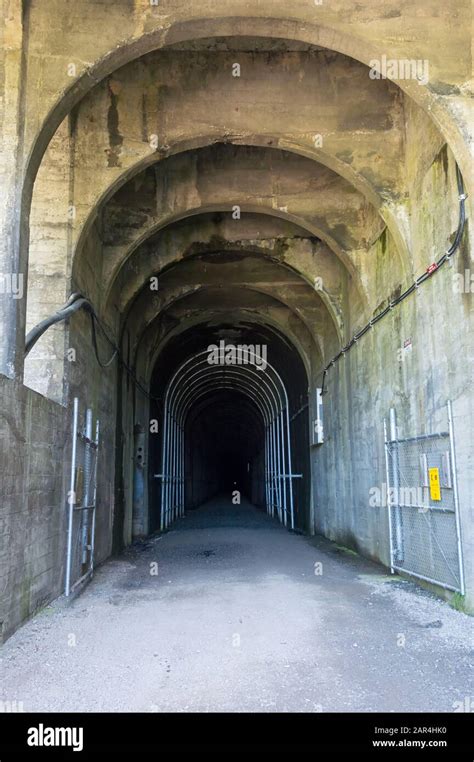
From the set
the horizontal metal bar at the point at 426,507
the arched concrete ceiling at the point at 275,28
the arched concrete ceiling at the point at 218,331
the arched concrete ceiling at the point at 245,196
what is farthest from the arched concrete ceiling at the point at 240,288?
the arched concrete ceiling at the point at 275,28

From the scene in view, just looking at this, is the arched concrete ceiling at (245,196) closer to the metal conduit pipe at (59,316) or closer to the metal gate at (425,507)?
the metal conduit pipe at (59,316)

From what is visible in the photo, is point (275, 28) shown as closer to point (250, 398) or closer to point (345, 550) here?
point (345, 550)

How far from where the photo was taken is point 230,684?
464cm

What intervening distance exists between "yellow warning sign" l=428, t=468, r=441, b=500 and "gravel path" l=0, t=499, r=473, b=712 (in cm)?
120

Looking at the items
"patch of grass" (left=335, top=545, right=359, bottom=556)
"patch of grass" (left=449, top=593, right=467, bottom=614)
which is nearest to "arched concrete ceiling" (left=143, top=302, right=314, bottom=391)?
"patch of grass" (left=335, top=545, right=359, bottom=556)

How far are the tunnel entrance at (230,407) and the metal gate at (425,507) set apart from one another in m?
8.66

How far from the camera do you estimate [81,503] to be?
886 centimetres

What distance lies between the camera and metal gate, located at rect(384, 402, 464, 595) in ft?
23.5

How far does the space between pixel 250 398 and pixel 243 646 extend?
2617cm

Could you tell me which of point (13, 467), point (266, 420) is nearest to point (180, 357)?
point (266, 420)

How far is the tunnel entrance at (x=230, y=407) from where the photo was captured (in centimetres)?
1908

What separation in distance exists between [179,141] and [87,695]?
7453mm
